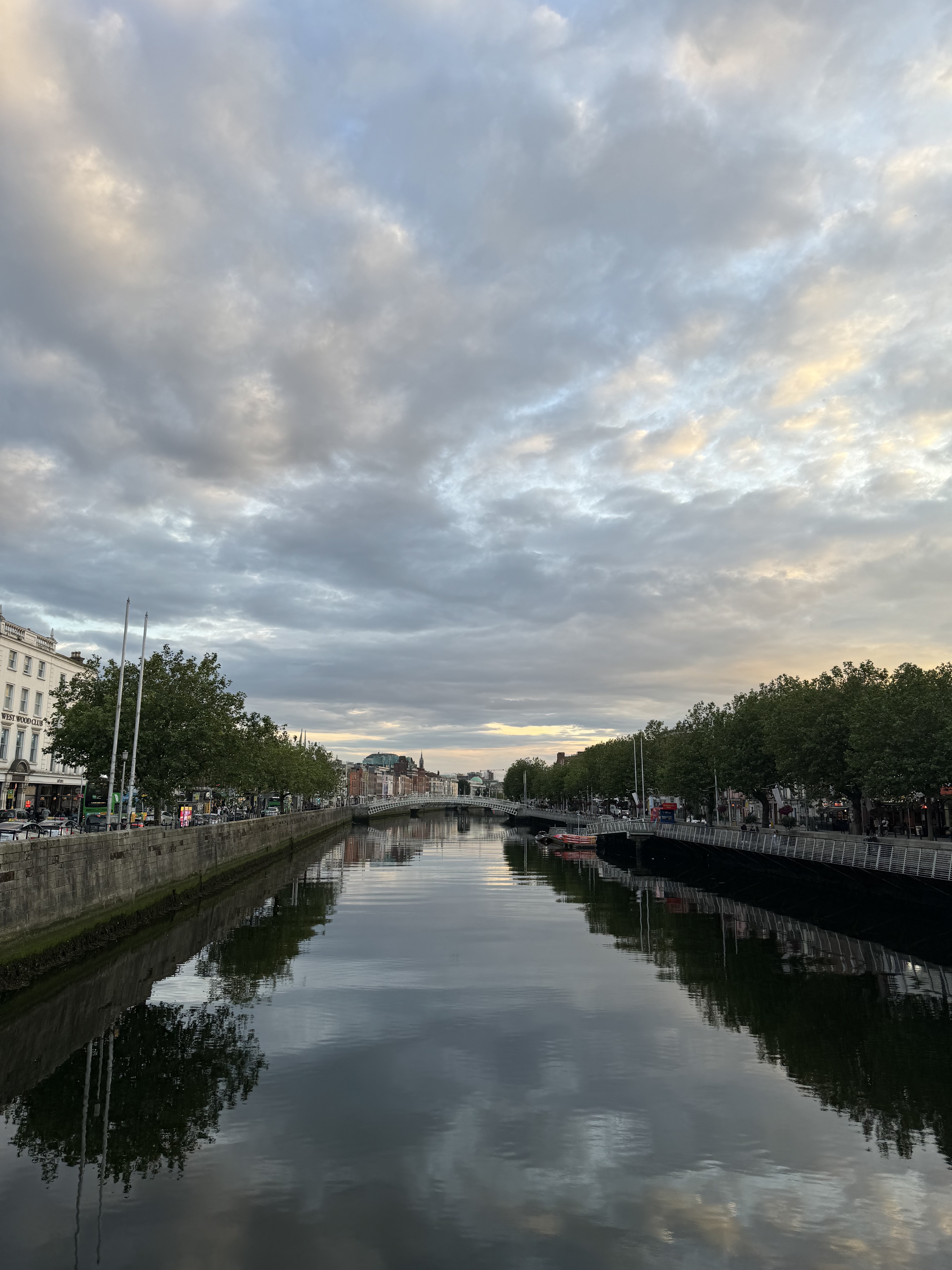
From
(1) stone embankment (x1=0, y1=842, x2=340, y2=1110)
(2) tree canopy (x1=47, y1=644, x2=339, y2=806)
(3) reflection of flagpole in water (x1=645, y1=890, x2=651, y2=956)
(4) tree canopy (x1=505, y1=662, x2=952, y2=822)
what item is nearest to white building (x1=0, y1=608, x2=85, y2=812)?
(2) tree canopy (x1=47, y1=644, x2=339, y2=806)

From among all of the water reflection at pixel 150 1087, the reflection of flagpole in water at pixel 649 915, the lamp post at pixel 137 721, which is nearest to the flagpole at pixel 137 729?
the lamp post at pixel 137 721

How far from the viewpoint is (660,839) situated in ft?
350

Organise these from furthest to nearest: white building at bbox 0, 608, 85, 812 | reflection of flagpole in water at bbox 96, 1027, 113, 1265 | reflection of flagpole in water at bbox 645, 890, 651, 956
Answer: white building at bbox 0, 608, 85, 812 < reflection of flagpole in water at bbox 645, 890, 651, 956 < reflection of flagpole in water at bbox 96, 1027, 113, 1265

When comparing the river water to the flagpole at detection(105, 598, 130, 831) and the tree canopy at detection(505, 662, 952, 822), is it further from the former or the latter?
the tree canopy at detection(505, 662, 952, 822)

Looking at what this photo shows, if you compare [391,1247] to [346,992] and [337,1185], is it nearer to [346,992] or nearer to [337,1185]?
[337,1185]

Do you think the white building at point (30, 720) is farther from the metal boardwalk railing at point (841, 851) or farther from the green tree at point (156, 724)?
the metal boardwalk railing at point (841, 851)

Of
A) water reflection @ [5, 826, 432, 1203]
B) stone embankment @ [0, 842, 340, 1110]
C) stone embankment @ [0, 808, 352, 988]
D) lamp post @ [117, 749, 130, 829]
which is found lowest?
water reflection @ [5, 826, 432, 1203]

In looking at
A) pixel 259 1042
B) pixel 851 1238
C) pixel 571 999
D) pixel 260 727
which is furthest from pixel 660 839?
pixel 851 1238

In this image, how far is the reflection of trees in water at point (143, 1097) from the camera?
1652cm

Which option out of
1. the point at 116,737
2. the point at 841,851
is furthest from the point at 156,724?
the point at 841,851

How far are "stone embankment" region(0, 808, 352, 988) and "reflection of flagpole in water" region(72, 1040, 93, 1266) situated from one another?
4.80 meters

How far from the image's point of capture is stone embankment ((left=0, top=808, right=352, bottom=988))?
86.6 feet

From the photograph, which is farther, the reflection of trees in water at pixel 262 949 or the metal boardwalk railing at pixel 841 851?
the metal boardwalk railing at pixel 841 851

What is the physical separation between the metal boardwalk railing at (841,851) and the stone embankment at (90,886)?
3915 cm
